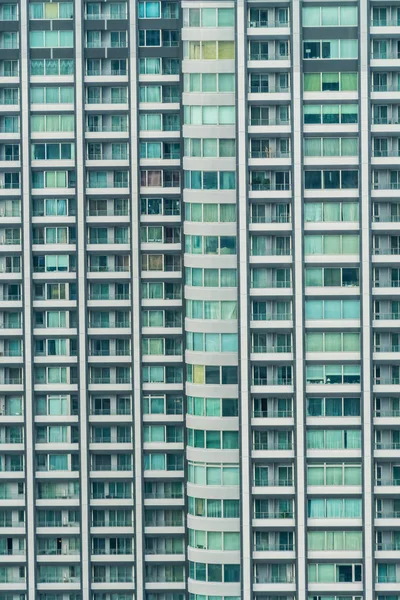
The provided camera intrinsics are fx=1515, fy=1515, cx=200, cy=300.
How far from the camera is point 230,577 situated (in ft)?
338

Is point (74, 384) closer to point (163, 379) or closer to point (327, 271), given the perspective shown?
point (163, 379)

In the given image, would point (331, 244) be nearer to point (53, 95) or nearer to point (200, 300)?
point (200, 300)

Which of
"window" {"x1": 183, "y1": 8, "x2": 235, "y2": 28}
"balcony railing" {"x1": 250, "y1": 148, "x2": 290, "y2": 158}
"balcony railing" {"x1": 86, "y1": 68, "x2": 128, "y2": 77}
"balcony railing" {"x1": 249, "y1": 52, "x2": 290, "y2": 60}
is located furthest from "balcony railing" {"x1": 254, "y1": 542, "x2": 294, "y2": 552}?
"window" {"x1": 183, "y1": 8, "x2": 235, "y2": 28}

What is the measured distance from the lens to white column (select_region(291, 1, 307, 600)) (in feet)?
328

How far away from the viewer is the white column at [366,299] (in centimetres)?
10000

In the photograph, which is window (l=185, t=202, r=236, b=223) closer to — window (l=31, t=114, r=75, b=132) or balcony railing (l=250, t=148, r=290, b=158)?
balcony railing (l=250, t=148, r=290, b=158)

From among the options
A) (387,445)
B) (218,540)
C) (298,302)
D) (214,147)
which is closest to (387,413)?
(387,445)

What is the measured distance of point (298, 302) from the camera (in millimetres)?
101125

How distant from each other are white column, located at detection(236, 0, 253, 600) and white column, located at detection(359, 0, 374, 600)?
7.71 metres

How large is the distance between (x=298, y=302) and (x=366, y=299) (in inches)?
179

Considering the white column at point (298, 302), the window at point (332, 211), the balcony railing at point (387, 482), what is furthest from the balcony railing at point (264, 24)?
the balcony railing at point (387, 482)

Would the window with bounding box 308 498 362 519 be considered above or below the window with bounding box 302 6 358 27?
below

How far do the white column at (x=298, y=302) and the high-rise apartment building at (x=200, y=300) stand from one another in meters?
0.14

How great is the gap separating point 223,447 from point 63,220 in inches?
785
